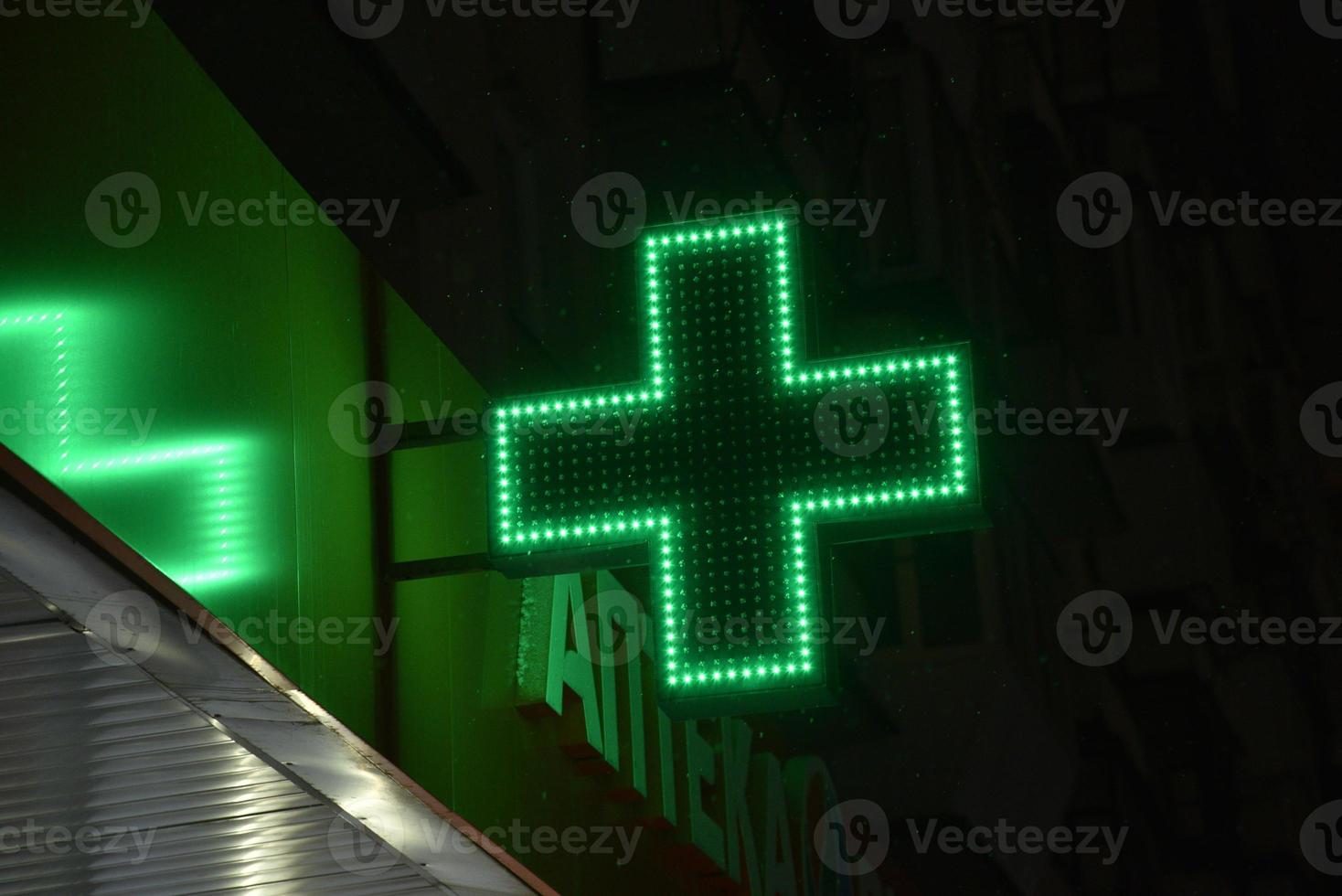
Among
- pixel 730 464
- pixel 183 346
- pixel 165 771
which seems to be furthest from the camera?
pixel 730 464

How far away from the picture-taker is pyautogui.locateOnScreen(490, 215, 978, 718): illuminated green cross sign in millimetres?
4824

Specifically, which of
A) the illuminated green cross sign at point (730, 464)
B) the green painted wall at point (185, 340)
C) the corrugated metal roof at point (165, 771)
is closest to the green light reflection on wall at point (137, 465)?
the green painted wall at point (185, 340)

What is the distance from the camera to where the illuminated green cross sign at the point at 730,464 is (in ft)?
15.8

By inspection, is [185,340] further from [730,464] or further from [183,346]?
[730,464]

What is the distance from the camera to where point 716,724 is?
9906mm

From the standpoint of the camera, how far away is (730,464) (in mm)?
5027

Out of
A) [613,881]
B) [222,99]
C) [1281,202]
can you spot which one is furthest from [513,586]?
[1281,202]

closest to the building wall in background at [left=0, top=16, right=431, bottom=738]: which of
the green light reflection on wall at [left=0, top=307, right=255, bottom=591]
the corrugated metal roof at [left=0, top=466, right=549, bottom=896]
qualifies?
the green light reflection on wall at [left=0, top=307, right=255, bottom=591]

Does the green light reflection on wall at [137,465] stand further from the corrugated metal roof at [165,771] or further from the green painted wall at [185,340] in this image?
the corrugated metal roof at [165,771]

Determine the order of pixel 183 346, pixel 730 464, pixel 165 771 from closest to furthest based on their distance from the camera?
pixel 165 771 → pixel 183 346 → pixel 730 464

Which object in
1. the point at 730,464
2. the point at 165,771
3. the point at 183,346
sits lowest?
the point at 165,771

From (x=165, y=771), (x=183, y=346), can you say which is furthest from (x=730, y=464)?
(x=165, y=771)

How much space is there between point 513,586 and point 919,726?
8727 mm

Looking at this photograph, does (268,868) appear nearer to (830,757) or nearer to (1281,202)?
(830,757)
